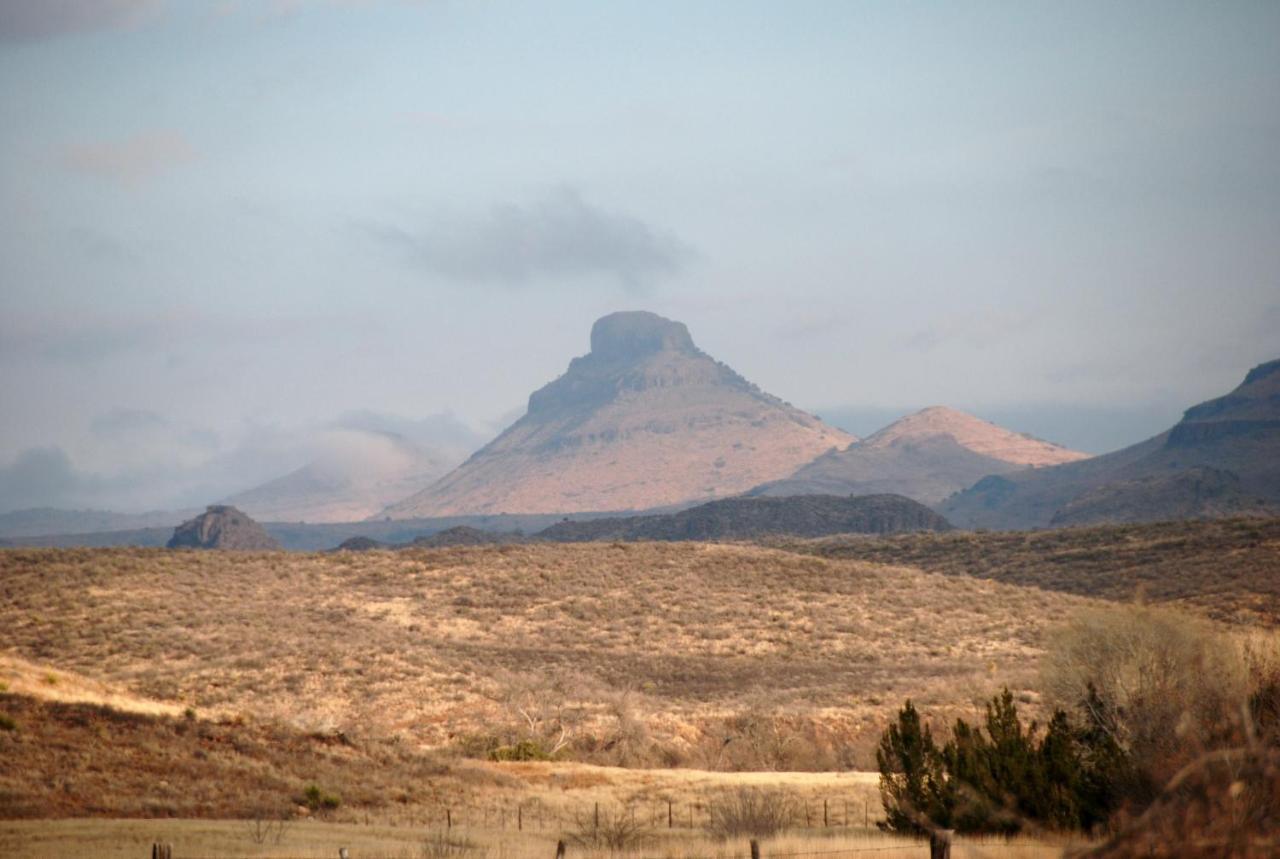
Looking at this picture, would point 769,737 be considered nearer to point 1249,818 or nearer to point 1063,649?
point 1063,649

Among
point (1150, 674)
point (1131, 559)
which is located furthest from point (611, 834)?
point (1131, 559)

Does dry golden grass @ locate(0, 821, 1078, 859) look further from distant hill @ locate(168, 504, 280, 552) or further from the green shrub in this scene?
distant hill @ locate(168, 504, 280, 552)

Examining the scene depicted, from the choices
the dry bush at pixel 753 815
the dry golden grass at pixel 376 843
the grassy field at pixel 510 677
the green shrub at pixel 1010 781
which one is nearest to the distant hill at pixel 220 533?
the grassy field at pixel 510 677

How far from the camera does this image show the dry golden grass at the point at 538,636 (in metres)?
38.7

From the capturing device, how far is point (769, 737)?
35.2 metres

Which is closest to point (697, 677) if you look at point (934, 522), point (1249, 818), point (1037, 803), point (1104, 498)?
point (1037, 803)

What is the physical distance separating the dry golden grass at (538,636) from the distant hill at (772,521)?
85712 mm

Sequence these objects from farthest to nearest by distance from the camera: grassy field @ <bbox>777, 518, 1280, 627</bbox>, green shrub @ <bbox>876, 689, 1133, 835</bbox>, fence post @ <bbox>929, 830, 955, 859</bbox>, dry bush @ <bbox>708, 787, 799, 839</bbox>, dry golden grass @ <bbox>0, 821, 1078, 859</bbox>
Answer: grassy field @ <bbox>777, 518, 1280, 627</bbox>, dry bush @ <bbox>708, 787, 799, 839</bbox>, green shrub @ <bbox>876, 689, 1133, 835</bbox>, dry golden grass @ <bbox>0, 821, 1078, 859</bbox>, fence post @ <bbox>929, 830, 955, 859</bbox>

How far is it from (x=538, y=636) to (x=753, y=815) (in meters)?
39.7

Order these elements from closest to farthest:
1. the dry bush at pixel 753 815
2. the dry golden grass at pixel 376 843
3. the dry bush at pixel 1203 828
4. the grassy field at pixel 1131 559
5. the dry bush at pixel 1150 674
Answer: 1. the dry bush at pixel 1203 828
2. the dry golden grass at pixel 376 843
3. the dry bush at pixel 1150 674
4. the dry bush at pixel 753 815
5. the grassy field at pixel 1131 559

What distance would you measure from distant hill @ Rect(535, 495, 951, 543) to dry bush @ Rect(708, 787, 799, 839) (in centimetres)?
14108

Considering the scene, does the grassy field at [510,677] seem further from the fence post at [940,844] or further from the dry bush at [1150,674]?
the dry bush at [1150,674]

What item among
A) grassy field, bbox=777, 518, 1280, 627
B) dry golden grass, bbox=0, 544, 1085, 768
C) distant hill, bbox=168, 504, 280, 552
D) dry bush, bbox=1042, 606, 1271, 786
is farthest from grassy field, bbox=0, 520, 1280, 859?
distant hill, bbox=168, 504, 280, 552

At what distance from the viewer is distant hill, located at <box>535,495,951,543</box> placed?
171 m
